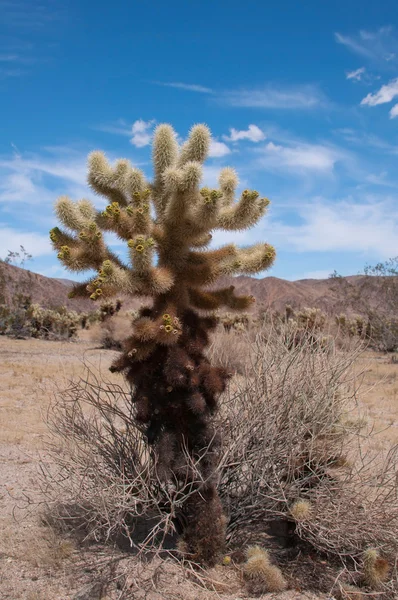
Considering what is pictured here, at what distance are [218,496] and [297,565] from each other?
83 centimetres

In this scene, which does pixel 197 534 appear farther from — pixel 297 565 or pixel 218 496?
pixel 297 565

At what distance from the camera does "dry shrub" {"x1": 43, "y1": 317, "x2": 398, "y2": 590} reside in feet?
13.8

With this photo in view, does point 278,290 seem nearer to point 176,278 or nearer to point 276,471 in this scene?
point 276,471

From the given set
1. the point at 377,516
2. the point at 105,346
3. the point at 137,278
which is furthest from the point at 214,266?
the point at 105,346

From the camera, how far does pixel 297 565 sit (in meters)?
4.46

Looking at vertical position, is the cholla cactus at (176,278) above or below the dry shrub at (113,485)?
above

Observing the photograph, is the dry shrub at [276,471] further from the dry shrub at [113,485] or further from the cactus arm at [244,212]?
the cactus arm at [244,212]

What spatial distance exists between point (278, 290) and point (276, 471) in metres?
Answer: 19.9

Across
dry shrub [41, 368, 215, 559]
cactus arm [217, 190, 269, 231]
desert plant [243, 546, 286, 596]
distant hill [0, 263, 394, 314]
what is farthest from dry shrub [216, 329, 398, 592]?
distant hill [0, 263, 394, 314]

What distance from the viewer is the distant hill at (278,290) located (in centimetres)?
2445

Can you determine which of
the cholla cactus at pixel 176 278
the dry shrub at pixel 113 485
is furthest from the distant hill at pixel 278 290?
the cholla cactus at pixel 176 278

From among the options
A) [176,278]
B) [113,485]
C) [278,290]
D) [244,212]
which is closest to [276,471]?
[113,485]

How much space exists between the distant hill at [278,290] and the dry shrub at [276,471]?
18.0 meters

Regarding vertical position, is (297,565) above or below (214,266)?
below
